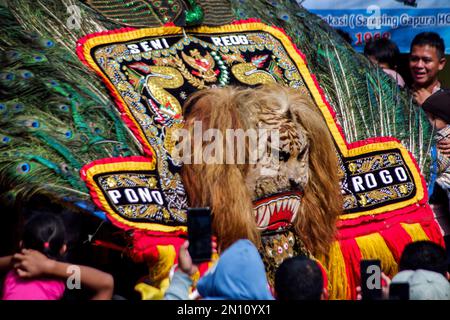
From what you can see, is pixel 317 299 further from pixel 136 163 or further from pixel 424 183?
pixel 424 183

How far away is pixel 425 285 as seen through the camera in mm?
4852

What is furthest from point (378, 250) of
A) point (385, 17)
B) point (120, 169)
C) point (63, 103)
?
point (385, 17)

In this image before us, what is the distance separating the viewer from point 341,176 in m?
6.37

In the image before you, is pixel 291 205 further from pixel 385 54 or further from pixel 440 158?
pixel 385 54

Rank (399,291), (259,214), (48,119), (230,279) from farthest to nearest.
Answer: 1. (259,214)
2. (48,119)
3. (399,291)
4. (230,279)

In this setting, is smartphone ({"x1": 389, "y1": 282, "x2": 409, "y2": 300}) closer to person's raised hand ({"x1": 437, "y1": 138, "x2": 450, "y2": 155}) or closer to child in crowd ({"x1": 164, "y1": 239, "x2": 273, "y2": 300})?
child in crowd ({"x1": 164, "y1": 239, "x2": 273, "y2": 300})

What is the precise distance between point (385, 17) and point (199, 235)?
403 centimetres

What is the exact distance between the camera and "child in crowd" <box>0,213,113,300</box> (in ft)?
16.7

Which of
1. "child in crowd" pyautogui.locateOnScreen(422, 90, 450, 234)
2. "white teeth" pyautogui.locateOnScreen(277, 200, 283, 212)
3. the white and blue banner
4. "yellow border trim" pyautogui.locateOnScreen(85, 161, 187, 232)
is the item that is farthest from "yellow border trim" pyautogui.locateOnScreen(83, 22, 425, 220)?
Answer: the white and blue banner

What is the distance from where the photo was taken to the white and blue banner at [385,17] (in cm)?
827

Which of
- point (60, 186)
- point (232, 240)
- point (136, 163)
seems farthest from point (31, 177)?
point (232, 240)

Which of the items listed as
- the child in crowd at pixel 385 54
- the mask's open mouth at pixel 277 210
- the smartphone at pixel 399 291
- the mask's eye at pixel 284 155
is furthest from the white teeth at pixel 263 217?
the child in crowd at pixel 385 54

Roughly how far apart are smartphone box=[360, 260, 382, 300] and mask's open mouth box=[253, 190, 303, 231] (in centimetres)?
72

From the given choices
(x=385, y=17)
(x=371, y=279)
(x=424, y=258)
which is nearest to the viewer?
(x=371, y=279)
